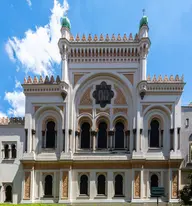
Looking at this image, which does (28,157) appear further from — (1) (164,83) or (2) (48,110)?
(1) (164,83)

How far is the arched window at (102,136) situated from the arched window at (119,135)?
934 millimetres

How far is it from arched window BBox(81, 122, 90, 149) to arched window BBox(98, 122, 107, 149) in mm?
952

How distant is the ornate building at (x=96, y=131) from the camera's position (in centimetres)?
3534

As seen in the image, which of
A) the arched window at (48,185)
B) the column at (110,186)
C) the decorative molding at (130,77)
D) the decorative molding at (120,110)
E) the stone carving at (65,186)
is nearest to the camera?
the stone carving at (65,186)

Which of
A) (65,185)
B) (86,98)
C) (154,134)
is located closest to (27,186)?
(65,185)

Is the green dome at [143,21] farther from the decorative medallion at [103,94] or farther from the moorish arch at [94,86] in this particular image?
the decorative medallion at [103,94]

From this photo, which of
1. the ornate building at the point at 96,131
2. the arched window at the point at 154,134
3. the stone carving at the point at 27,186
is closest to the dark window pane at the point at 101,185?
the ornate building at the point at 96,131

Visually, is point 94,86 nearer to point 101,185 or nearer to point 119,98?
point 119,98

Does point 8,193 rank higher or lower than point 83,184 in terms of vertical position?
lower

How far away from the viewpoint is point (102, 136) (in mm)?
36500

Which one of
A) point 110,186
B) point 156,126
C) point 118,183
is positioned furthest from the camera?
point 156,126

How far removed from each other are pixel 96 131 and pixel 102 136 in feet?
2.35

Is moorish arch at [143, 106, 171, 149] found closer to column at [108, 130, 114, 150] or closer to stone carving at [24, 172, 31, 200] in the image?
column at [108, 130, 114, 150]

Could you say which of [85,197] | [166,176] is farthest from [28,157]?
[166,176]
